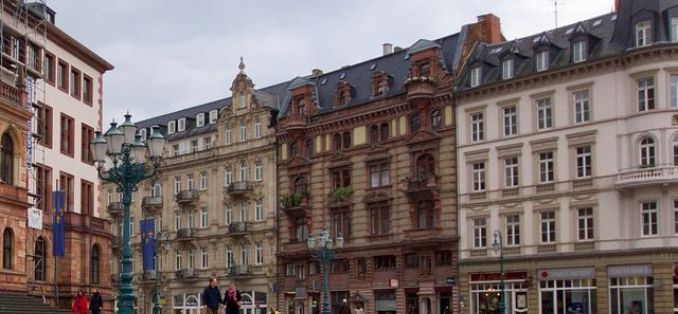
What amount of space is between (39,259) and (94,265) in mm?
5823

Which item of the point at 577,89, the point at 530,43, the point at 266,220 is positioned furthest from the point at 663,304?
the point at 266,220

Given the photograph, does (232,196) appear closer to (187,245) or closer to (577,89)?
(187,245)

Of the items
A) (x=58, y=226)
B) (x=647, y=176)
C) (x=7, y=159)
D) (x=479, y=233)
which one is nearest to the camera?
(x=7, y=159)

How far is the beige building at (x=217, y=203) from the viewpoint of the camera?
263ft

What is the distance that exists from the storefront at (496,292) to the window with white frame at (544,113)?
820 cm

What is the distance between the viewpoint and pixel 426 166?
2672 inches

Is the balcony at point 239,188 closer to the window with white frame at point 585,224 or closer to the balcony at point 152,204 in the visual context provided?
the balcony at point 152,204

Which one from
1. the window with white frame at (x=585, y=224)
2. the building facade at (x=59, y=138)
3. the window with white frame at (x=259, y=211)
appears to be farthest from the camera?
the window with white frame at (x=259, y=211)

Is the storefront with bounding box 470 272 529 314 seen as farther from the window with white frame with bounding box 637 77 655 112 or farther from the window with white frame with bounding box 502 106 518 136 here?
the window with white frame with bounding box 637 77 655 112

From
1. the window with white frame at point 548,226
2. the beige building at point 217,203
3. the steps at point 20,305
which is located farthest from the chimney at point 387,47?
the steps at point 20,305

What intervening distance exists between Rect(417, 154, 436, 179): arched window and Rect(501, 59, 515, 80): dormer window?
6872 millimetres

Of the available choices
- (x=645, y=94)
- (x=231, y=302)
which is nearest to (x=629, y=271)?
(x=645, y=94)

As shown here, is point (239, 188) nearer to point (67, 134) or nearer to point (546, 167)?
point (67, 134)

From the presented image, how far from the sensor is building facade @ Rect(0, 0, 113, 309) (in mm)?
51281
